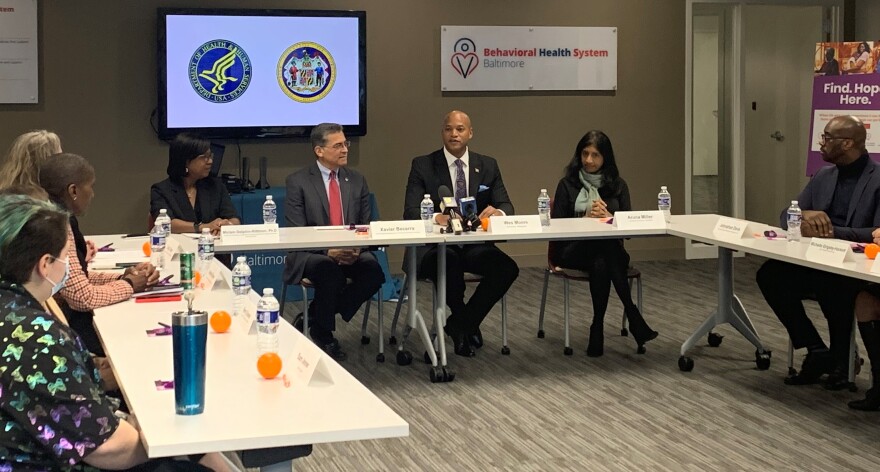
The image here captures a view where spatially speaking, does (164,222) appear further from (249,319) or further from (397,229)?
(249,319)

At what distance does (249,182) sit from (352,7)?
5.37 ft

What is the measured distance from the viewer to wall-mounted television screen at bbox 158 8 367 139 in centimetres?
774

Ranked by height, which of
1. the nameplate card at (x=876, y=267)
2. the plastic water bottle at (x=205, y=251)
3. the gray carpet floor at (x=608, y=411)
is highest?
the plastic water bottle at (x=205, y=251)

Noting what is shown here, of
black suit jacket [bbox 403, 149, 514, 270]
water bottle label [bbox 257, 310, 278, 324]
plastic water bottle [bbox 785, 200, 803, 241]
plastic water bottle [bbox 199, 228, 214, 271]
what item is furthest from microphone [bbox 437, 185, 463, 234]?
water bottle label [bbox 257, 310, 278, 324]

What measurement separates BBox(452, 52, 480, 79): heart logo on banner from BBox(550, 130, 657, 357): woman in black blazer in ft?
8.64

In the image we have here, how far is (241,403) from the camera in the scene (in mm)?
2400

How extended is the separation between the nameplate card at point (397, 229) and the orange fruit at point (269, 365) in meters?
2.59

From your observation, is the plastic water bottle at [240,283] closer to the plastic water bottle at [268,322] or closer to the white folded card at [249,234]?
the plastic water bottle at [268,322]

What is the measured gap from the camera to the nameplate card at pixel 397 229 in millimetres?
5195

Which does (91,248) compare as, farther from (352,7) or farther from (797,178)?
(797,178)

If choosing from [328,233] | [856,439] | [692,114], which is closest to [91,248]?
[328,233]

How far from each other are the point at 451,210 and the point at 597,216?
1039mm

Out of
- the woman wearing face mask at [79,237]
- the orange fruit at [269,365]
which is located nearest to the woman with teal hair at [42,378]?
the orange fruit at [269,365]

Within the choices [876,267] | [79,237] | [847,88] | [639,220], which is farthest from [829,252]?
[847,88]
